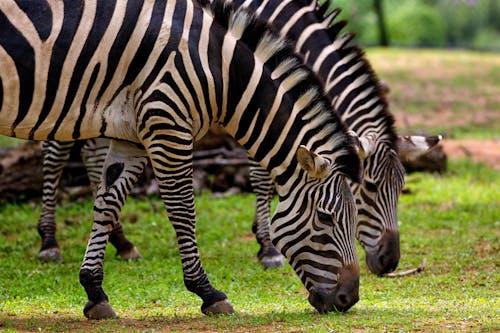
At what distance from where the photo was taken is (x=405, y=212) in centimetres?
1266

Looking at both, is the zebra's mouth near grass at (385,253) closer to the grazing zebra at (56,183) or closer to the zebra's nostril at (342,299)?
the zebra's nostril at (342,299)

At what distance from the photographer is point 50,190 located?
10617 millimetres

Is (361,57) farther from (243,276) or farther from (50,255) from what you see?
(50,255)

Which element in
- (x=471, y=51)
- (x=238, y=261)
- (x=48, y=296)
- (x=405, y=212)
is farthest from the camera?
(x=471, y=51)

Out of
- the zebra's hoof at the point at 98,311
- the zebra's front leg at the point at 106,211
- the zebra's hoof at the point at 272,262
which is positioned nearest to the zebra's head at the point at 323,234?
the zebra's front leg at the point at 106,211

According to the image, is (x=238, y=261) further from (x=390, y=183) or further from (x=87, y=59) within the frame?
(x=87, y=59)

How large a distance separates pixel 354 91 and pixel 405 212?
3.87 meters

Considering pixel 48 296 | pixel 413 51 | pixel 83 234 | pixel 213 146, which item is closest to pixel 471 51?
pixel 413 51

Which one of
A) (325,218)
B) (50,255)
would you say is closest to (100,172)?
(50,255)

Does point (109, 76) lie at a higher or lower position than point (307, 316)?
higher

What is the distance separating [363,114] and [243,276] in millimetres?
2102

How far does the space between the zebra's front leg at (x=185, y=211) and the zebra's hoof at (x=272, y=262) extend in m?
2.50

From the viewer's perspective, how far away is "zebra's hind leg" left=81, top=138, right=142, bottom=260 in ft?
33.7

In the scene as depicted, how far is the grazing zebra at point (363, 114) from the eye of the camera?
29.3 ft
